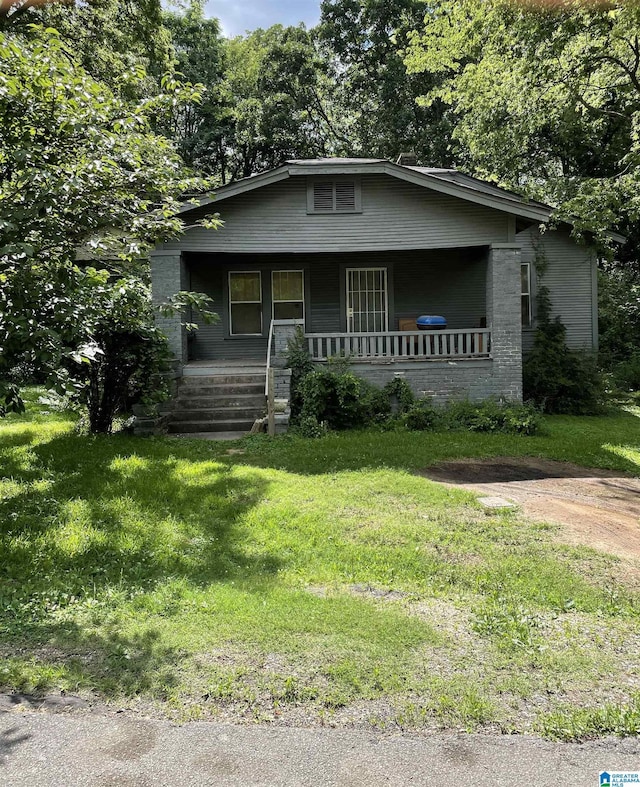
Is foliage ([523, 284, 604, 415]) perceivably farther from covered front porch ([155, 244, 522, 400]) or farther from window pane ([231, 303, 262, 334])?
window pane ([231, 303, 262, 334])

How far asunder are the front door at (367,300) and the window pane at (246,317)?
2.37m

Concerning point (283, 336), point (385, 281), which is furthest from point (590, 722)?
point (385, 281)

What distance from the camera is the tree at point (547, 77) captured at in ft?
38.4

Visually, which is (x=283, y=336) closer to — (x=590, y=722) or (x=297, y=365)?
(x=297, y=365)

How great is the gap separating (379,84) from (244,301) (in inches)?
836

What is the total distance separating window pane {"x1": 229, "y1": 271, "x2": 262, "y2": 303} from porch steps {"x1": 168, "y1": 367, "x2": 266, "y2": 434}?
340 centimetres

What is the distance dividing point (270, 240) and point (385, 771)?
35.7ft

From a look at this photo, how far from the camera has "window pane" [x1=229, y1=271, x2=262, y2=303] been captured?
47.2 ft

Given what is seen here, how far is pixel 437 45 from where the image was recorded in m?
16.0

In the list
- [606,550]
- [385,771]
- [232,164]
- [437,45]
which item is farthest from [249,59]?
[385,771]

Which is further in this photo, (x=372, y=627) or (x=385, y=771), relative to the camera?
(x=372, y=627)

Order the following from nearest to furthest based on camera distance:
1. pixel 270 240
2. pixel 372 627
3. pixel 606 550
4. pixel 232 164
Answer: pixel 372 627, pixel 606 550, pixel 270 240, pixel 232 164

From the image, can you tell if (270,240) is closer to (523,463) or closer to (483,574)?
(523,463)

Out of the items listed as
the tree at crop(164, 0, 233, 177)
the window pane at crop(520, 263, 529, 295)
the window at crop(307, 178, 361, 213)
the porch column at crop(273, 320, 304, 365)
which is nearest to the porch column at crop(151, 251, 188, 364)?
the porch column at crop(273, 320, 304, 365)
